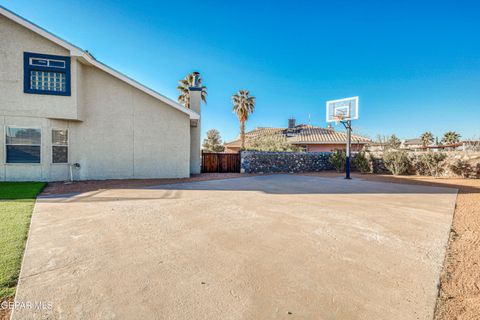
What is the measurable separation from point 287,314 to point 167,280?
1370 millimetres

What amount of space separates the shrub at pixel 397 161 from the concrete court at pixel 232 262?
10.4 m

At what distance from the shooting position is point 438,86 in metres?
17.8

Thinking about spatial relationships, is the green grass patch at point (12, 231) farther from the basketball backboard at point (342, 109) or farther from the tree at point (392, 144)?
the tree at point (392, 144)

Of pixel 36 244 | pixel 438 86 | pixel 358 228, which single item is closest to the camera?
pixel 36 244

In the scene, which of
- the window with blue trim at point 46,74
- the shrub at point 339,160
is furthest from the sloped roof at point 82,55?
the shrub at point 339,160

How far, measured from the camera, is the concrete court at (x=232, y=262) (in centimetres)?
210

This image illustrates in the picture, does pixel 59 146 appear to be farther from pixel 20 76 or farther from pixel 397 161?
pixel 397 161

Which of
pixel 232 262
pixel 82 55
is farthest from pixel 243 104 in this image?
pixel 232 262

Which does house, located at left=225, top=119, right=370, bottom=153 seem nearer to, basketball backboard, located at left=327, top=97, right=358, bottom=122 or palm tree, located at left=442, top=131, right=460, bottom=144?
basketball backboard, located at left=327, top=97, right=358, bottom=122

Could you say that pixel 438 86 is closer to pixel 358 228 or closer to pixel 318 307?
pixel 358 228

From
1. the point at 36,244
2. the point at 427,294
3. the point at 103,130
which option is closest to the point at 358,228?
the point at 427,294

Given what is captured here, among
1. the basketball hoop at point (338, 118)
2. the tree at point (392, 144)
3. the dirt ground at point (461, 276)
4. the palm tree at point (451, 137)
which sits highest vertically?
the palm tree at point (451, 137)

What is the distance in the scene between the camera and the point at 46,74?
9.74 m

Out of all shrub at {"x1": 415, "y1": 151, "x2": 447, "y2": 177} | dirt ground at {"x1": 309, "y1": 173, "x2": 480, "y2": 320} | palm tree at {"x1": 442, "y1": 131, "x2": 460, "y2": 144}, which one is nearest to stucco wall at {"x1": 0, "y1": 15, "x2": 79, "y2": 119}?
dirt ground at {"x1": 309, "y1": 173, "x2": 480, "y2": 320}
